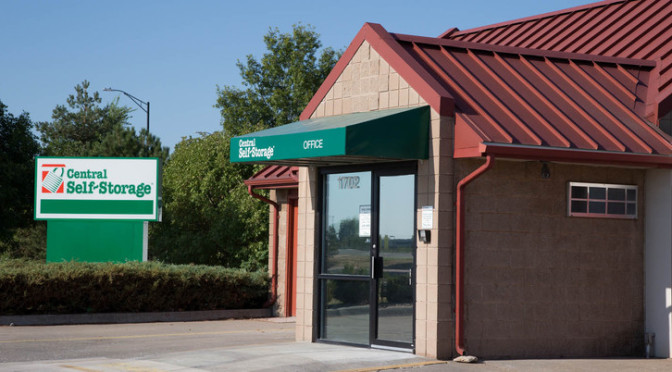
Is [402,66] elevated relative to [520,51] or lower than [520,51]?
lower

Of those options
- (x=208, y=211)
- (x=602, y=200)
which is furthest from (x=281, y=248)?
(x=208, y=211)

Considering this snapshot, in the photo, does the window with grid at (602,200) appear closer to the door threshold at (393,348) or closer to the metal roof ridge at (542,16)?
the door threshold at (393,348)

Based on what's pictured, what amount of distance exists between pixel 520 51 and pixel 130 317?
32.3ft

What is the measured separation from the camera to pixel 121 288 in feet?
64.6

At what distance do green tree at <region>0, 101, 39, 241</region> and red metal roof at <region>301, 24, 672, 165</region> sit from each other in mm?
28166

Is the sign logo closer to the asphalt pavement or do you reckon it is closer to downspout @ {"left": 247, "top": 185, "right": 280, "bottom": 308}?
downspout @ {"left": 247, "top": 185, "right": 280, "bottom": 308}

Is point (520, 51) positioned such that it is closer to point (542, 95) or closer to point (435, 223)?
point (542, 95)

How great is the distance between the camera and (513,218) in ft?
43.1

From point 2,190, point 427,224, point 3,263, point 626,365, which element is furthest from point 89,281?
point 2,190

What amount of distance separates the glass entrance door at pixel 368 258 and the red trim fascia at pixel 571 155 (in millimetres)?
1349

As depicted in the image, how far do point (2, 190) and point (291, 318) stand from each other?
22534 millimetres

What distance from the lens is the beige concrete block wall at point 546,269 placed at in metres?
12.9

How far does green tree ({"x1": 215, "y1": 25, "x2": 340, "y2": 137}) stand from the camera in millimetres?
58062

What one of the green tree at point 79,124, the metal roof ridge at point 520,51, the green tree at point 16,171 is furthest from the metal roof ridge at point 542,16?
the green tree at point 79,124
